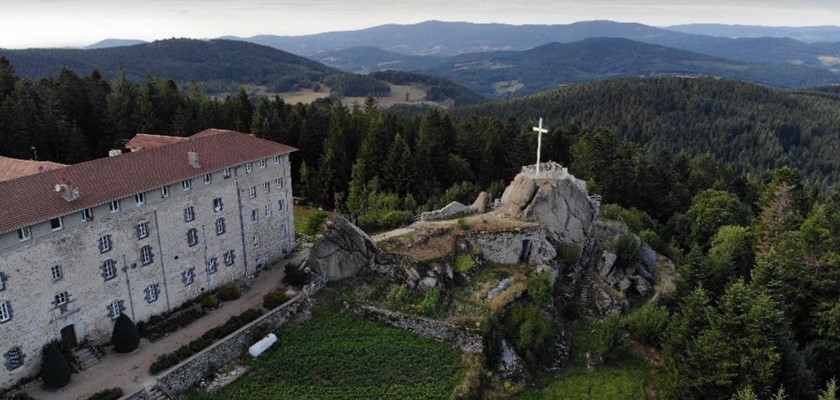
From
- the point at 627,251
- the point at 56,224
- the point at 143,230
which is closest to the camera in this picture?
the point at 56,224

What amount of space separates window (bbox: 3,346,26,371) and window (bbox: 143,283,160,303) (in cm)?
761

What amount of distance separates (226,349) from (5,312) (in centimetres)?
1162

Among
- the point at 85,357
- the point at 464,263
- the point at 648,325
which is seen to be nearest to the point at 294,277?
the point at 464,263

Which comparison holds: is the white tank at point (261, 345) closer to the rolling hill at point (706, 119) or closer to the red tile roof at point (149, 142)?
the red tile roof at point (149, 142)

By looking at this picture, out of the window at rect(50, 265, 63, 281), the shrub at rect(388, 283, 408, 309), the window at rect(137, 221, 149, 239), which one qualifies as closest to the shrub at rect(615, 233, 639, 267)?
the shrub at rect(388, 283, 408, 309)

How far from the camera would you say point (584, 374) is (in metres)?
37.4

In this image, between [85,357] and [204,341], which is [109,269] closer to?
[85,357]

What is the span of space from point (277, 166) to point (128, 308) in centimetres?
1571

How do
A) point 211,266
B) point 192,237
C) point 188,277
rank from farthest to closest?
1. point 211,266
2. point 188,277
3. point 192,237

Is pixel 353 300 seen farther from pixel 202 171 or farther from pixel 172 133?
pixel 172 133

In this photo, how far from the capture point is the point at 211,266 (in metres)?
41.8

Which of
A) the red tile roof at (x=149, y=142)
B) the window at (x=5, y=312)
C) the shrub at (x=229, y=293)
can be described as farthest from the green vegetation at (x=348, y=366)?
the red tile roof at (x=149, y=142)

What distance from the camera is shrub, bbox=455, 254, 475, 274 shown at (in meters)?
42.9

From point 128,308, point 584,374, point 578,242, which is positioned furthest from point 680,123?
point 128,308
